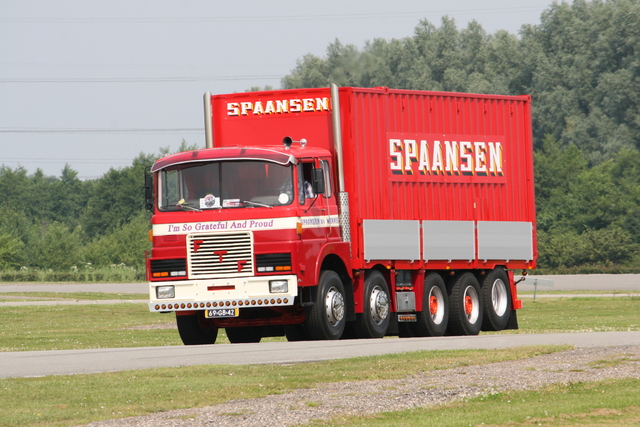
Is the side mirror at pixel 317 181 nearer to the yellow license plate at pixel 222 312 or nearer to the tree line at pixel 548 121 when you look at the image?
the yellow license plate at pixel 222 312

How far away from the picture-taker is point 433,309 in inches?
875

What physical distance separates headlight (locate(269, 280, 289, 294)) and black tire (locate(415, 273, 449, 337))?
4.01 metres

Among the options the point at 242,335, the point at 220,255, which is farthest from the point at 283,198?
the point at 242,335

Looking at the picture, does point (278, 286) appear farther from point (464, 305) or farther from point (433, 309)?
point (464, 305)

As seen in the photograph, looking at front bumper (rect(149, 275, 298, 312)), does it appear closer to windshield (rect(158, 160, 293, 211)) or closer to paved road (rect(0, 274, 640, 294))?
windshield (rect(158, 160, 293, 211))

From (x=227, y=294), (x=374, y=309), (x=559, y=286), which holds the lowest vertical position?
(x=559, y=286)

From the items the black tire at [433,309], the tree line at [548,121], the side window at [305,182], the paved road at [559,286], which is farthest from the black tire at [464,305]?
the tree line at [548,121]

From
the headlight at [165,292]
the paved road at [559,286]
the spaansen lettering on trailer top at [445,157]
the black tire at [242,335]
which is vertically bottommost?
the paved road at [559,286]

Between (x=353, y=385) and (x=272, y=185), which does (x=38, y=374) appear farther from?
(x=272, y=185)

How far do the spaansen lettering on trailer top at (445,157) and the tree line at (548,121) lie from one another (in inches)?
1720

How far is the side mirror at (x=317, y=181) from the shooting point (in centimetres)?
1883

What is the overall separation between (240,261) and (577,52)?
80.9m

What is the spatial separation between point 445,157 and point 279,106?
3.35 m

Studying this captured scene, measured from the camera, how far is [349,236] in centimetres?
2014
